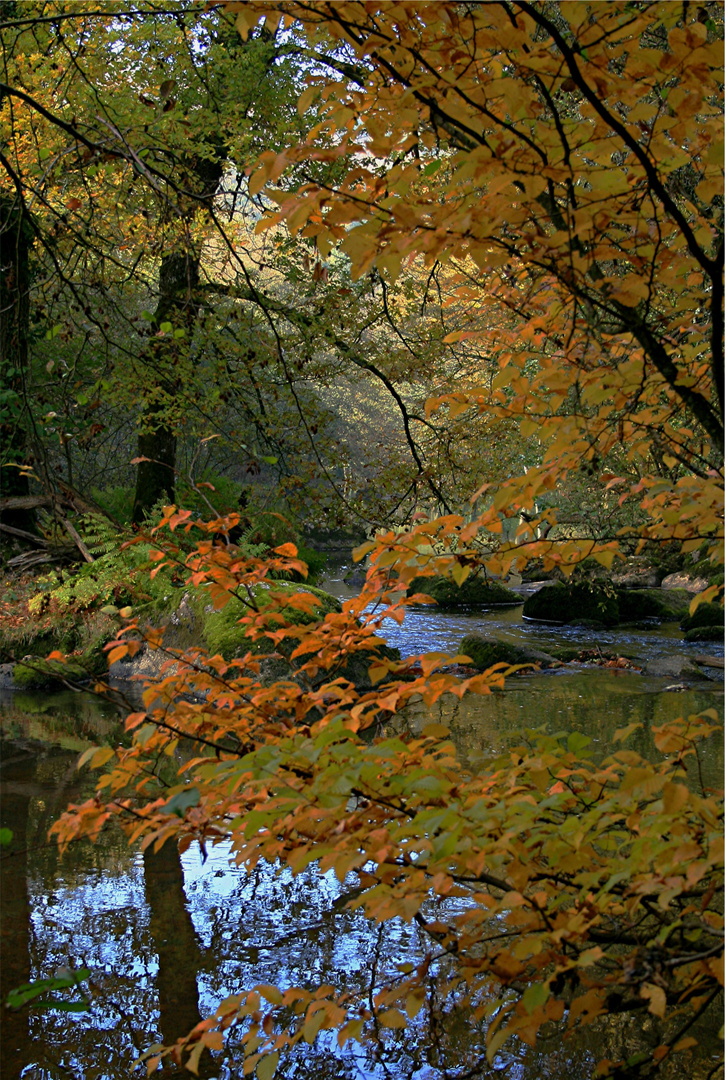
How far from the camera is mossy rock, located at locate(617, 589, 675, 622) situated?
13656mm

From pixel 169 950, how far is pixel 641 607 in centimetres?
1177

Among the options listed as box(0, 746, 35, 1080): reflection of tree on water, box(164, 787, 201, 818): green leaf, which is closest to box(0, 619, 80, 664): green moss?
box(0, 746, 35, 1080): reflection of tree on water

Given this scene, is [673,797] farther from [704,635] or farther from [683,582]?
[683,582]

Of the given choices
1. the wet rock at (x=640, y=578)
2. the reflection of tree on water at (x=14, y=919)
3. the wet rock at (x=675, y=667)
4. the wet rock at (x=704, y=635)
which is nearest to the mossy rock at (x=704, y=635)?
the wet rock at (x=704, y=635)

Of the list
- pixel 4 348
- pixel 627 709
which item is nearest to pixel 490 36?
pixel 627 709

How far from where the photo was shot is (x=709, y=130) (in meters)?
1.86

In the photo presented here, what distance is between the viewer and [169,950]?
3.35m

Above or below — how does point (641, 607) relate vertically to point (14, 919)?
above

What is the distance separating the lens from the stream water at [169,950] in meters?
2.66

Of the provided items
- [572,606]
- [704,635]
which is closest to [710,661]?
[704,635]

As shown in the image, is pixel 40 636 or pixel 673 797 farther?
pixel 40 636

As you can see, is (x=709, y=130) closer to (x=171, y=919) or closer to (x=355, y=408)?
(x=171, y=919)

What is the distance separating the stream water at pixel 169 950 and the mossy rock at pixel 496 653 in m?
3.63

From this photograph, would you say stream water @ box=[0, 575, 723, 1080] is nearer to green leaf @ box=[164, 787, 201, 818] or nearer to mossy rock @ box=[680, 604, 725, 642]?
green leaf @ box=[164, 787, 201, 818]
